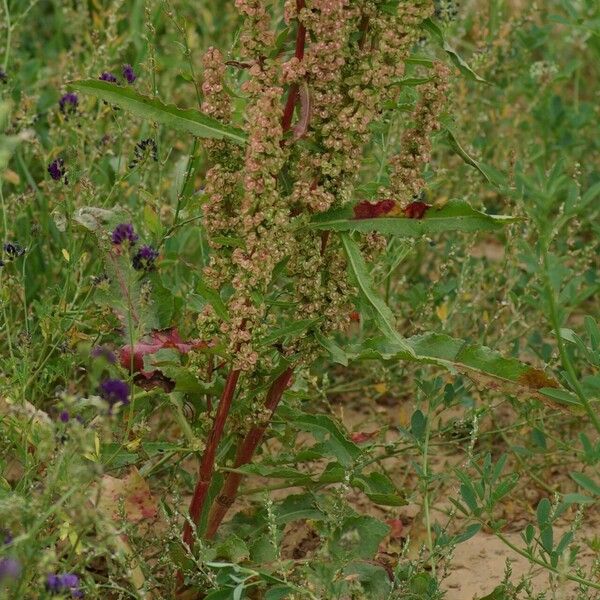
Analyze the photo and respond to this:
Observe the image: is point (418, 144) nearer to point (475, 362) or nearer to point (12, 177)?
point (475, 362)

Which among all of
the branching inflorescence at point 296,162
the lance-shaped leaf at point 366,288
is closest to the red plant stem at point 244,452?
the branching inflorescence at point 296,162

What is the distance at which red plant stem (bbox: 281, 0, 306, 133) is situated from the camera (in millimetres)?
2355

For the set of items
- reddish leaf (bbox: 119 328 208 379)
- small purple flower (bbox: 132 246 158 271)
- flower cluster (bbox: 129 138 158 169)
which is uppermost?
flower cluster (bbox: 129 138 158 169)

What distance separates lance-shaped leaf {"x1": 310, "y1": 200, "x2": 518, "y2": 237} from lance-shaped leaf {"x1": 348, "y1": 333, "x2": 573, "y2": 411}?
0.26 m

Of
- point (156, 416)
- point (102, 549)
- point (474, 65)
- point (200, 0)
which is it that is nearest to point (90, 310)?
point (156, 416)

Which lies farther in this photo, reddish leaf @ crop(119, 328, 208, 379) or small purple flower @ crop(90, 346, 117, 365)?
reddish leaf @ crop(119, 328, 208, 379)

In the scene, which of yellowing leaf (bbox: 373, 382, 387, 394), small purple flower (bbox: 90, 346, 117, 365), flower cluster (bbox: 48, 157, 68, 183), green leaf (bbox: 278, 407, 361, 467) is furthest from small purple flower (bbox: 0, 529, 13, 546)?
yellowing leaf (bbox: 373, 382, 387, 394)

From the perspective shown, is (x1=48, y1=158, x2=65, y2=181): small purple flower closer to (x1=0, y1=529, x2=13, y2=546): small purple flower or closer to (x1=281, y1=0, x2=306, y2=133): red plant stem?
(x1=281, y1=0, x2=306, y2=133): red plant stem

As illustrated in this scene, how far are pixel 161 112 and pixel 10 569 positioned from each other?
1002 mm

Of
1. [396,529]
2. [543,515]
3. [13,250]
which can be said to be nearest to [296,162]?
[13,250]

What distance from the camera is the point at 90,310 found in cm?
314

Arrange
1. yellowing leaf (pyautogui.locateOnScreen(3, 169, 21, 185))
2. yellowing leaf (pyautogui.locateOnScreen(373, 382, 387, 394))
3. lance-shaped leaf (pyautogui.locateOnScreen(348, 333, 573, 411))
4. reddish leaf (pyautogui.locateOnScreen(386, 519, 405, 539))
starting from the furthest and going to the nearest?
1. yellowing leaf (pyautogui.locateOnScreen(3, 169, 21, 185))
2. yellowing leaf (pyautogui.locateOnScreen(373, 382, 387, 394))
3. reddish leaf (pyautogui.locateOnScreen(386, 519, 405, 539))
4. lance-shaped leaf (pyautogui.locateOnScreen(348, 333, 573, 411))

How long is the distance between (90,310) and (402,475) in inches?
40.9

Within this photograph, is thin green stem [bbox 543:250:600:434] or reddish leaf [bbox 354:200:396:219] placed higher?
reddish leaf [bbox 354:200:396:219]
